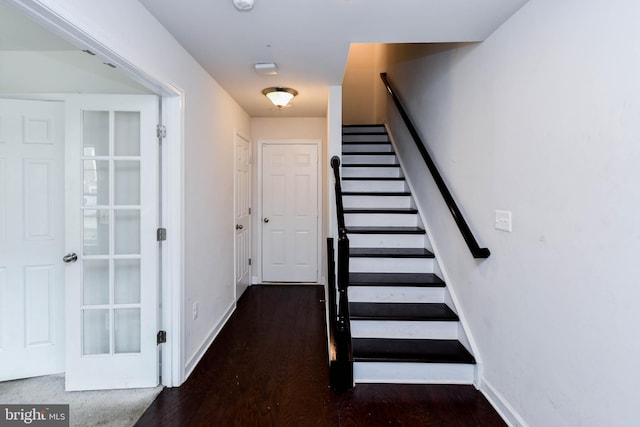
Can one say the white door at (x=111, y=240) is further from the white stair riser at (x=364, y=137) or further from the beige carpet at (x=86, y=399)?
the white stair riser at (x=364, y=137)

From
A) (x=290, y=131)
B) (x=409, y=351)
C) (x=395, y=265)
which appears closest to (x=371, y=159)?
(x=290, y=131)

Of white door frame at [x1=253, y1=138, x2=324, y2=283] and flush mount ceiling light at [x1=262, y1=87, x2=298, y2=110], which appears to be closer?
flush mount ceiling light at [x1=262, y1=87, x2=298, y2=110]

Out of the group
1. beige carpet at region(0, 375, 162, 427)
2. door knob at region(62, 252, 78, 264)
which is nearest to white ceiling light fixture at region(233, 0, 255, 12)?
door knob at region(62, 252, 78, 264)

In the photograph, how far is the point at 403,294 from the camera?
2.50 metres

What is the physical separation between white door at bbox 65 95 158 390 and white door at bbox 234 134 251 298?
1.50 m

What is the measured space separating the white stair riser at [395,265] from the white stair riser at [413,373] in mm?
838

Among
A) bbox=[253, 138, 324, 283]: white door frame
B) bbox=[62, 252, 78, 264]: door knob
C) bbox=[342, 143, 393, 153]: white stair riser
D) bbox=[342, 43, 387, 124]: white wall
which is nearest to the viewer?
bbox=[62, 252, 78, 264]: door knob

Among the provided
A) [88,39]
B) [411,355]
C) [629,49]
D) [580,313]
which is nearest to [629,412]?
[580,313]

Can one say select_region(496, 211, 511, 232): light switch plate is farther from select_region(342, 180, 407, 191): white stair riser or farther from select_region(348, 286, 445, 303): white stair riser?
select_region(342, 180, 407, 191): white stair riser

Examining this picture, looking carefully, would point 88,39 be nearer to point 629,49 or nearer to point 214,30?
point 214,30

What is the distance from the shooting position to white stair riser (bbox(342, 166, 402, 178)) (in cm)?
371

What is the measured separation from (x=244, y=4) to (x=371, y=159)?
2.66 metres

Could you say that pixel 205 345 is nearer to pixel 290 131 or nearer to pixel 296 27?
pixel 296 27

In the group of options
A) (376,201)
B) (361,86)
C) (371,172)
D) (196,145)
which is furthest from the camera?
(361,86)
